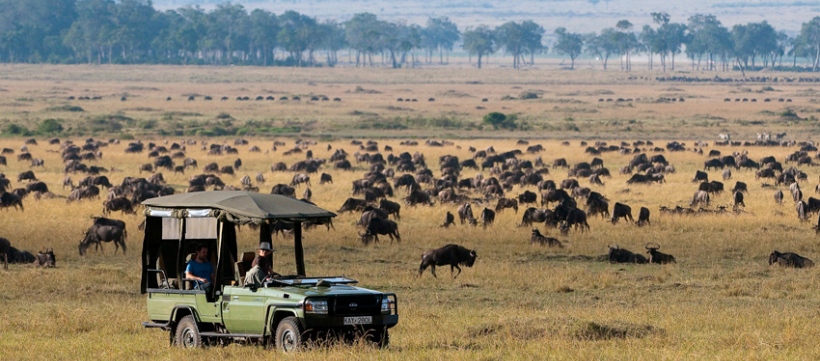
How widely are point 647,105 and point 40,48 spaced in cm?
11011

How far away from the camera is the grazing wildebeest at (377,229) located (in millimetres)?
27562

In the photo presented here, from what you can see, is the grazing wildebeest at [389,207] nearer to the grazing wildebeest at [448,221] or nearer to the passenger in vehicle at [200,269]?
the grazing wildebeest at [448,221]

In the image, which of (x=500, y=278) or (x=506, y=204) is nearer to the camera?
(x=500, y=278)

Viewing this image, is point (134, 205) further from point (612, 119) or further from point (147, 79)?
point (147, 79)

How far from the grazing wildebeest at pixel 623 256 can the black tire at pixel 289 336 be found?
1311 centimetres

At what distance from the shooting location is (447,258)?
22547 mm

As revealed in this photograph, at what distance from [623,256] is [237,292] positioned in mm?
13161

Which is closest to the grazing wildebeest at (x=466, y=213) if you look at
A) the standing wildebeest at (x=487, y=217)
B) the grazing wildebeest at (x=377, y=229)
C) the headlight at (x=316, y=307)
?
the standing wildebeest at (x=487, y=217)

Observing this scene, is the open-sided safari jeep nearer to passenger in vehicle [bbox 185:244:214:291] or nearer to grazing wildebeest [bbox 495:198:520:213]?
passenger in vehicle [bbox 185:244:214:291]

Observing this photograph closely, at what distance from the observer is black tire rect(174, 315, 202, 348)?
13594mm

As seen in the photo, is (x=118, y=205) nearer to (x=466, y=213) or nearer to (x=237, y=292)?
(x=466, y=213)

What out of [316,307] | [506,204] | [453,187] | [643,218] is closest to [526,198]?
[506,204]

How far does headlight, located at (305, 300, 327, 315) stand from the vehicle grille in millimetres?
136

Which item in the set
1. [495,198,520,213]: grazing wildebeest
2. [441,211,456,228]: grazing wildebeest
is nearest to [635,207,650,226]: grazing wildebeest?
[495,198,520,213]: grazing wildebeest
